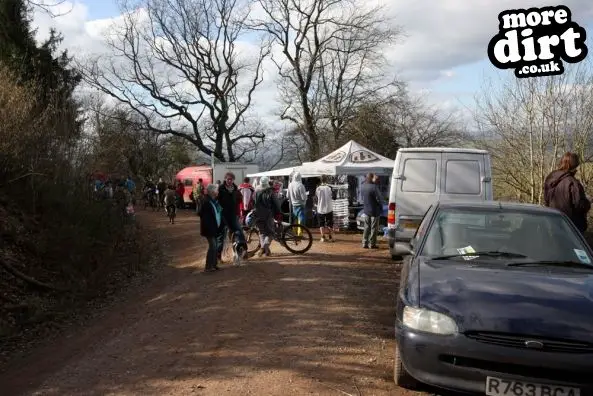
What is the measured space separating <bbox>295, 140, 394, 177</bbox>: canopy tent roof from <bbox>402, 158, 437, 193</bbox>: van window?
6.26m

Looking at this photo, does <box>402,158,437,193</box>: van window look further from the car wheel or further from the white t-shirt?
the car wheel

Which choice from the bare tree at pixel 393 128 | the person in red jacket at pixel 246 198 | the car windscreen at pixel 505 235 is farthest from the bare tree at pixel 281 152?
the car windscreen at pixel 505 235

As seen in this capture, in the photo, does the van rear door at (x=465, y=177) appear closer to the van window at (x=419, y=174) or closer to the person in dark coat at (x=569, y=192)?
the van window at (x=419, y=174)

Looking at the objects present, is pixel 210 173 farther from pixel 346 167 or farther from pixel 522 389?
pixel 522 389

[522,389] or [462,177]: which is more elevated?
[462,177]

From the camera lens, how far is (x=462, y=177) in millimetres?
10938

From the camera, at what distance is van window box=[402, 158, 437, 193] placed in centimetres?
1100

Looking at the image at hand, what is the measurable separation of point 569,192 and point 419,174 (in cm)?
356

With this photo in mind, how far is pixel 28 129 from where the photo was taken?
44.2ft

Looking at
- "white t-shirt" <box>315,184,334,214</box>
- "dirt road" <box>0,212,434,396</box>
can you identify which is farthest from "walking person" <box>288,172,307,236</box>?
"dirt road" <box>0,212,434,396</box>

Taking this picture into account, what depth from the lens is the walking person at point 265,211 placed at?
37.6ft

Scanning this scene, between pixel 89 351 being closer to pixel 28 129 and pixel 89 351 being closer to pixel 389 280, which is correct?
pixel 389 280

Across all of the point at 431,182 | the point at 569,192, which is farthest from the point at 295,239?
the point at 569,192

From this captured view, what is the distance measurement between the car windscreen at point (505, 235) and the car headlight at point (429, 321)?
1.09 meters
